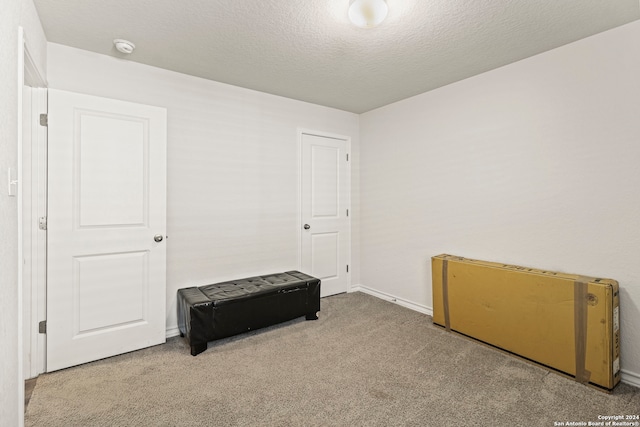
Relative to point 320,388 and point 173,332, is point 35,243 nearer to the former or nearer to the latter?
point 173,332

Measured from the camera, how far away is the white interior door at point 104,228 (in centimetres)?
230

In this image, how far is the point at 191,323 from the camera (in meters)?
2.52

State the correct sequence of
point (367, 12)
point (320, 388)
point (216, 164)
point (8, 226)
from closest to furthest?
point (8, 226) < point (367, 12) < point (320, 388) < point (216, 164)

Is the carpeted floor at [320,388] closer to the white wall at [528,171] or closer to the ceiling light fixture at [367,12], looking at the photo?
the white wall at [528,171]

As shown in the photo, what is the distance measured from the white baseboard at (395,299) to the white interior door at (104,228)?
2497mm

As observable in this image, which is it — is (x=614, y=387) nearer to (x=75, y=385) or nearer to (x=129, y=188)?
(x=75, y=385)

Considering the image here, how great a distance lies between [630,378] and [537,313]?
2.09ft

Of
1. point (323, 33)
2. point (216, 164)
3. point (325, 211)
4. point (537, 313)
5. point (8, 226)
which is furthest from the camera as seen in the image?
point (325, 211)

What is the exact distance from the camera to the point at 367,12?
185 centimetres

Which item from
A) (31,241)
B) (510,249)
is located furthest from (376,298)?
(31,241)

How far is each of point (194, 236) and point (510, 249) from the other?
9.57ft

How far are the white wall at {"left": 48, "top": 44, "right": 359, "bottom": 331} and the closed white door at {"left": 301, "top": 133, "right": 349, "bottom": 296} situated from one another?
0.17 metres

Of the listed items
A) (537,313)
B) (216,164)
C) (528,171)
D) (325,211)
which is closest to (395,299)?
(325,211)

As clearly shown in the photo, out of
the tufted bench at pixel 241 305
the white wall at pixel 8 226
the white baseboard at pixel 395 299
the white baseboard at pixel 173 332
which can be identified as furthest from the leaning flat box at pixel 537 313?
the white wall at pixel 8 226
